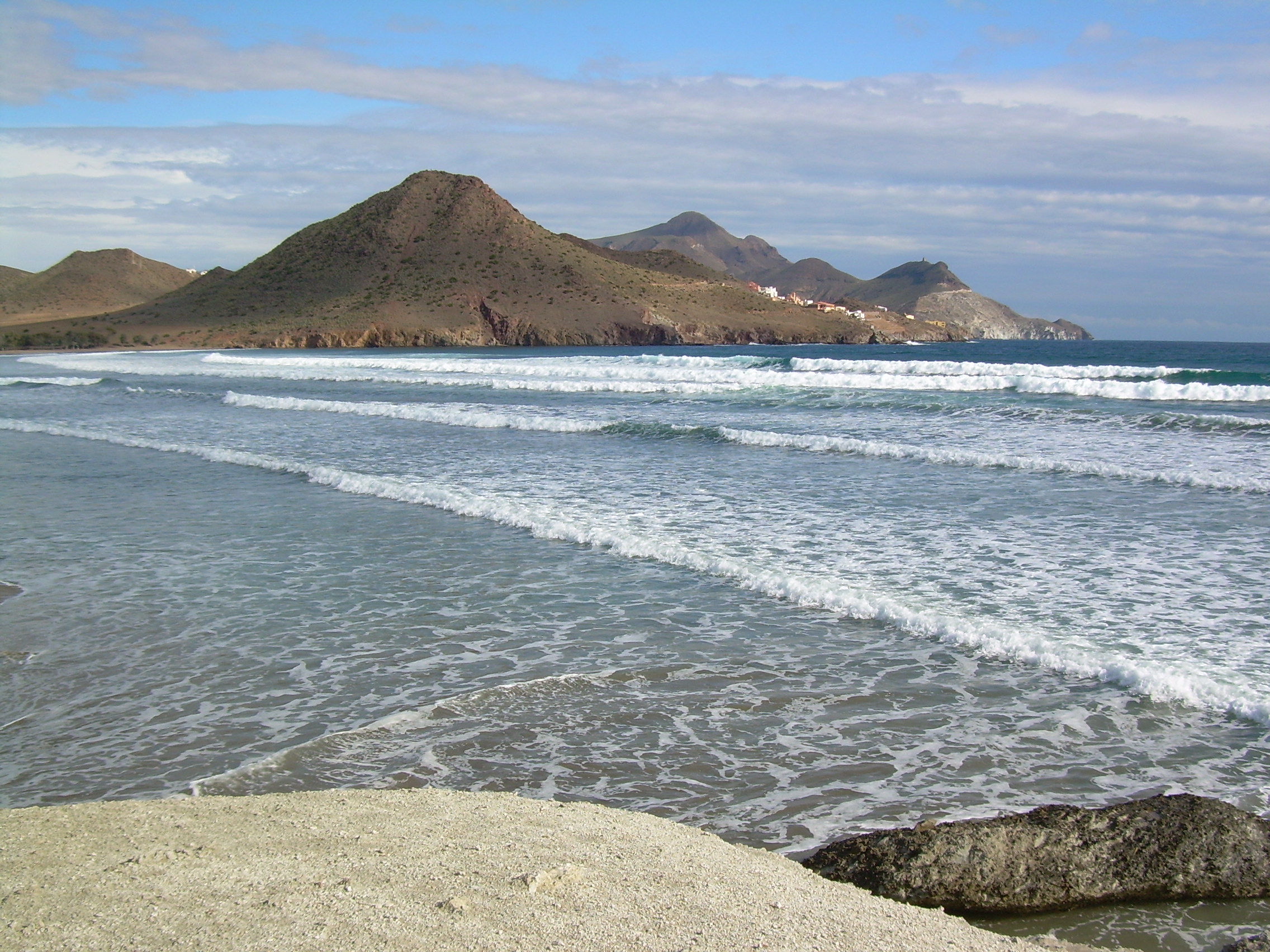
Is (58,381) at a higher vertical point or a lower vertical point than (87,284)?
lower

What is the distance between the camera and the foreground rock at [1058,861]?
10.9 feet

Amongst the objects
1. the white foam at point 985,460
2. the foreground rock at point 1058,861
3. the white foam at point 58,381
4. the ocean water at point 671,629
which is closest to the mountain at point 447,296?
the white foam at point 58,381

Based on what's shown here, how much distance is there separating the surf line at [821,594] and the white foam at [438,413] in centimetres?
723

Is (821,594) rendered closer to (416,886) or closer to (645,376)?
(416,886)

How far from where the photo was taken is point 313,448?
17.2 m

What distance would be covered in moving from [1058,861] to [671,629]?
351cm

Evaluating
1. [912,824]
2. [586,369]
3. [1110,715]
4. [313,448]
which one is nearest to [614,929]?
[912,824]

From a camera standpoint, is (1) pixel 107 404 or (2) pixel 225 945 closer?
(2) pixel 225 945

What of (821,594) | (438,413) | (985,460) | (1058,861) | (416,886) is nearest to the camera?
(416,886)

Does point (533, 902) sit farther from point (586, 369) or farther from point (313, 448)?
point (586, 369)

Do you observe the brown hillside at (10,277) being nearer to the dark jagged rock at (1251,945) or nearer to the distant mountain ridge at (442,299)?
the distant mountain ridge at (442,299)

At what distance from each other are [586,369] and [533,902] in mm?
42399

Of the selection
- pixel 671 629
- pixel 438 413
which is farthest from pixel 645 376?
pixel 671 629

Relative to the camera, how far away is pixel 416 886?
10.0 feet
